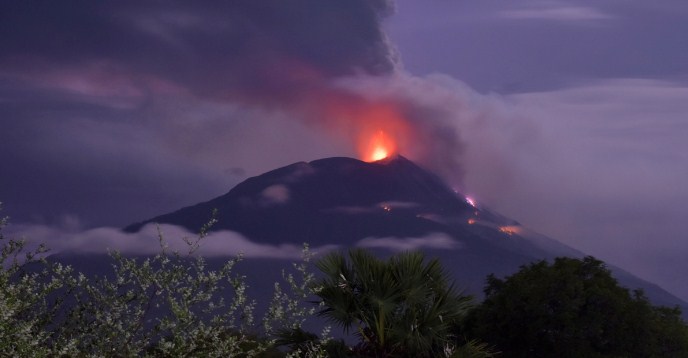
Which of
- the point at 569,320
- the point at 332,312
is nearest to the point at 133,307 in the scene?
the point at 332,312

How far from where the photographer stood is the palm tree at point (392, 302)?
2198 centimetres

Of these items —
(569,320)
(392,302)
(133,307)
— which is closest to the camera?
(133,307)

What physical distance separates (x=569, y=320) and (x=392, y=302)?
13405 millimetres

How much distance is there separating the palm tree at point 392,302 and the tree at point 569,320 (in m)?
11.0

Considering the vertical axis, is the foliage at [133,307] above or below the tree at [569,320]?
above

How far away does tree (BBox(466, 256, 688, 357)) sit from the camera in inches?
1304

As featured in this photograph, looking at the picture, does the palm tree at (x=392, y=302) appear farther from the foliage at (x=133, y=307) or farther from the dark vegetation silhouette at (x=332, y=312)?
the foliage at (x=133, y=307)

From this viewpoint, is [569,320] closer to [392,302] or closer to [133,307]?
[392,302]

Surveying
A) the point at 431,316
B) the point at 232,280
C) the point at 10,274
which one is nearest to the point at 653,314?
the point at 431,316

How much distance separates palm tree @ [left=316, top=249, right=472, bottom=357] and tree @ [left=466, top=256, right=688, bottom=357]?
11024 millimetres

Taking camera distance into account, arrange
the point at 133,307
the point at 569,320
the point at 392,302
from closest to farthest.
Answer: the point at 133,307
the point at 392,302
the point at 569,320

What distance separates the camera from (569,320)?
1300 inches

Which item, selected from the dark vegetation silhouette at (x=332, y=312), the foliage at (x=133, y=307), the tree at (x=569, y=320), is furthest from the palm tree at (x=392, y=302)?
the tree at (x=569, y=320)

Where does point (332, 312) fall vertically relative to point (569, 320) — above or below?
above
